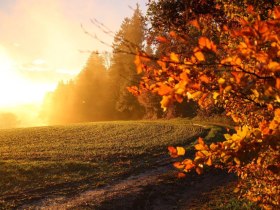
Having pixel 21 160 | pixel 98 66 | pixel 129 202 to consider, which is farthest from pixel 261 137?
pixel 98 66

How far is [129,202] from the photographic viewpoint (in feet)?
58.9

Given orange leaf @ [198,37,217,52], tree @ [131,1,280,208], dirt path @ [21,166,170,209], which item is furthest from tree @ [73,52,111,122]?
orange leaf @ [198,37,217,52]

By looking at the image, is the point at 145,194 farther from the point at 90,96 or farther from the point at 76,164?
the point at 90,96

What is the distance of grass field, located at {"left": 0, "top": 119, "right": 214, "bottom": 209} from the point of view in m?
20.6

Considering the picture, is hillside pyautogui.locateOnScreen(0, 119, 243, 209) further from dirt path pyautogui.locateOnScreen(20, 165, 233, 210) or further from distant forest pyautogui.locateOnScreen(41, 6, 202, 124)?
distant forest pyautogui.locateOnScreen(41, 6, 202, 124)

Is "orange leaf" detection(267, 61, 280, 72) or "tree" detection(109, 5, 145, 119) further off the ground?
"tree" detection(109, 5, 145, 119)

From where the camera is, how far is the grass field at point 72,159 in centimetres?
2058

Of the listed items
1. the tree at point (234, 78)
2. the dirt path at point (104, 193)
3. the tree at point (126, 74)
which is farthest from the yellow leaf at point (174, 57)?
the tree at point (126, 74)

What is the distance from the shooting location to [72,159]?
27.9 meters

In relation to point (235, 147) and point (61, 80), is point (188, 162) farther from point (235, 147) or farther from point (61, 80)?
point (61, 80)

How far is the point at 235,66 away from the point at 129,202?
14682mm

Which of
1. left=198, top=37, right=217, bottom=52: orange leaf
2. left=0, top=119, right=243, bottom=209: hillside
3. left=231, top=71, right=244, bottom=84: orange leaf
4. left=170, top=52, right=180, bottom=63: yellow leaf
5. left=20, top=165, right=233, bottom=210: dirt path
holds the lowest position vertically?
left=20, top=165, right=233, bottom=210: dirt path

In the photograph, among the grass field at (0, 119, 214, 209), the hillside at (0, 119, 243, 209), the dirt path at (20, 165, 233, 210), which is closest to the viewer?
the dirt path at (20, 165, 233, 210)

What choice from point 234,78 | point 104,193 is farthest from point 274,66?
point 104,193
